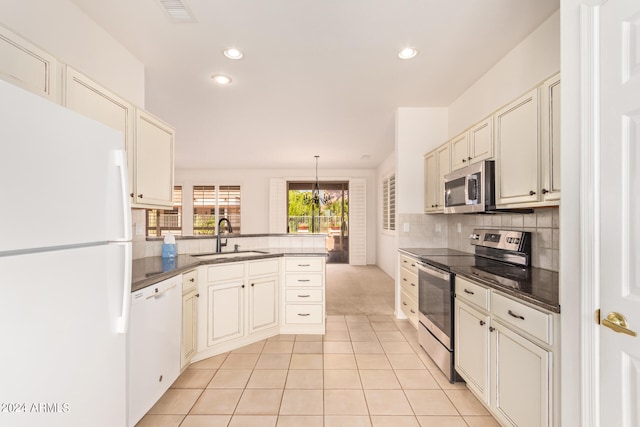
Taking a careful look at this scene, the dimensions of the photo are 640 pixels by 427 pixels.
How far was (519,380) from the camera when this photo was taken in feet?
4.91

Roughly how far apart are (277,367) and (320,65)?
2668 mm

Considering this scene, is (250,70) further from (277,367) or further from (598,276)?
(598,276)

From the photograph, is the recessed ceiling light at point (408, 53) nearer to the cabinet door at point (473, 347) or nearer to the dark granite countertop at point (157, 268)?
the cabinet door at point (473, 347)

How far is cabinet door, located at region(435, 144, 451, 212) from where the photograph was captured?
10.1 feet

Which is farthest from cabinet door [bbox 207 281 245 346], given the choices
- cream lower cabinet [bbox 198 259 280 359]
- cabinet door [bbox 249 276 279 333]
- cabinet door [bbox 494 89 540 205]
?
cabinet door [bbox 494 89 540 205]

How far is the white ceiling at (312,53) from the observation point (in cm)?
198

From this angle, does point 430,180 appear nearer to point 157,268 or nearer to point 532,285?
point 532,285

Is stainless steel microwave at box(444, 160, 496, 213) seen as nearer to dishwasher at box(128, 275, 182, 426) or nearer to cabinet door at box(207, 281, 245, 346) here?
cabinet door at box(207, 281, 245, 346)

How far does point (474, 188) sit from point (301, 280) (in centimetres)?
193

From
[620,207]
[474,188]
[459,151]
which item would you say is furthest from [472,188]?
[620,207]

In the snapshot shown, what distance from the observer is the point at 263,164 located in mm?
7395

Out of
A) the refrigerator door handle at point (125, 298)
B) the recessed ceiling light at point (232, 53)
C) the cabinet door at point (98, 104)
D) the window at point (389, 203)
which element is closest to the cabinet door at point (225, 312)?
the cabinet door at point (98, 104)

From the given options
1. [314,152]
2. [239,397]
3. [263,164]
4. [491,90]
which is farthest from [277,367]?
[263,164]

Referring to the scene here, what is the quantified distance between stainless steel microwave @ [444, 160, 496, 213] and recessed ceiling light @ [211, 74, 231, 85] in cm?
238
